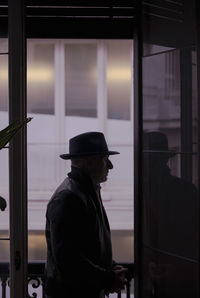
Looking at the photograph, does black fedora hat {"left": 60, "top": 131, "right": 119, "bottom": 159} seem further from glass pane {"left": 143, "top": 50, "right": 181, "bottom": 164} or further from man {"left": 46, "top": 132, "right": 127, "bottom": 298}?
glass pane {"left": 143, "top": 50, "right": 181, "bottom": 164}

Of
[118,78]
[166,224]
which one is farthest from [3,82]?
[118,78]

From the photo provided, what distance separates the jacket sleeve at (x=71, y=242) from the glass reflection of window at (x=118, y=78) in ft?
18.5

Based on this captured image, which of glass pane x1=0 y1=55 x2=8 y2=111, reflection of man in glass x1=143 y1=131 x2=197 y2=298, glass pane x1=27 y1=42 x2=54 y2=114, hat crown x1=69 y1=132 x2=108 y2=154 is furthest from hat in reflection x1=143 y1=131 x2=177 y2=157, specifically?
glass pane x1=27 y1=42 x2=54 y2=114

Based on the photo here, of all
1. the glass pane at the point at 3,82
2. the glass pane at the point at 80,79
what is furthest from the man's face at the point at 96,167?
the glass pane at the point at 80,79

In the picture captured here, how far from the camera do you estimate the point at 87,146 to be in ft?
7.68

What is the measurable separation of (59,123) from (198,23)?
564cm

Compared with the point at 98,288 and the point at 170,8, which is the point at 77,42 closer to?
the point at 170,8

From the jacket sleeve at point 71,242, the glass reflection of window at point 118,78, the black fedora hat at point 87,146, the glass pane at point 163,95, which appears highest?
the glass reflection of window at point 118,78

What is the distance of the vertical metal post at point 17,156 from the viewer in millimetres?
2414

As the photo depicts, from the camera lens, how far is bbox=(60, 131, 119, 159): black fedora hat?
2.32m

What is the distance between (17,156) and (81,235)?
1.71 feet

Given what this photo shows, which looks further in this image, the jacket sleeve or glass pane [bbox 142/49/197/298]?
glass pane [bbox 142/49/197/298]

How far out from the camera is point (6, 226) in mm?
2480

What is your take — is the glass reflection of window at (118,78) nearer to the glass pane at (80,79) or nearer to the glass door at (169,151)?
the glass pane at (80,79)
